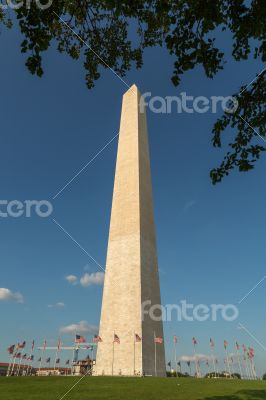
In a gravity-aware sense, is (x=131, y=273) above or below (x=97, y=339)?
above

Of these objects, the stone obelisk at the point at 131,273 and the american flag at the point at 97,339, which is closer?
the stone obelisk at the point at 131,273

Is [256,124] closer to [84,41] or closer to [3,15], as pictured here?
[84,41]

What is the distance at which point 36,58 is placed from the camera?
786 cm

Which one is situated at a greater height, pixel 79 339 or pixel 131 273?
pixel 131 273

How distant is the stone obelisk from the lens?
35.3 metres

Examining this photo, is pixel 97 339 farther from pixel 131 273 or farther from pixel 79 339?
pixel 131 273

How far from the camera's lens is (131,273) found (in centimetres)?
3831

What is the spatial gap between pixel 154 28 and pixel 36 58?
4495mm

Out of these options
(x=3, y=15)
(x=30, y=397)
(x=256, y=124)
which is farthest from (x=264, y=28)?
(x=30, y=397)

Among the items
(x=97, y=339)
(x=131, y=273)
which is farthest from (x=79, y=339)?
(x=131, y=273)

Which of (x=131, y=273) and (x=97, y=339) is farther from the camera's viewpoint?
(x=131, y=273)

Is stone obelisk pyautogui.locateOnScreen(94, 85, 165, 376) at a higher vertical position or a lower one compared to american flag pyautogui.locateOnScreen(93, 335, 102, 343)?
higher

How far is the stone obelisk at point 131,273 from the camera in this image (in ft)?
116

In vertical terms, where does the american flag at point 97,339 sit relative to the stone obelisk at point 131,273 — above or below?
below
